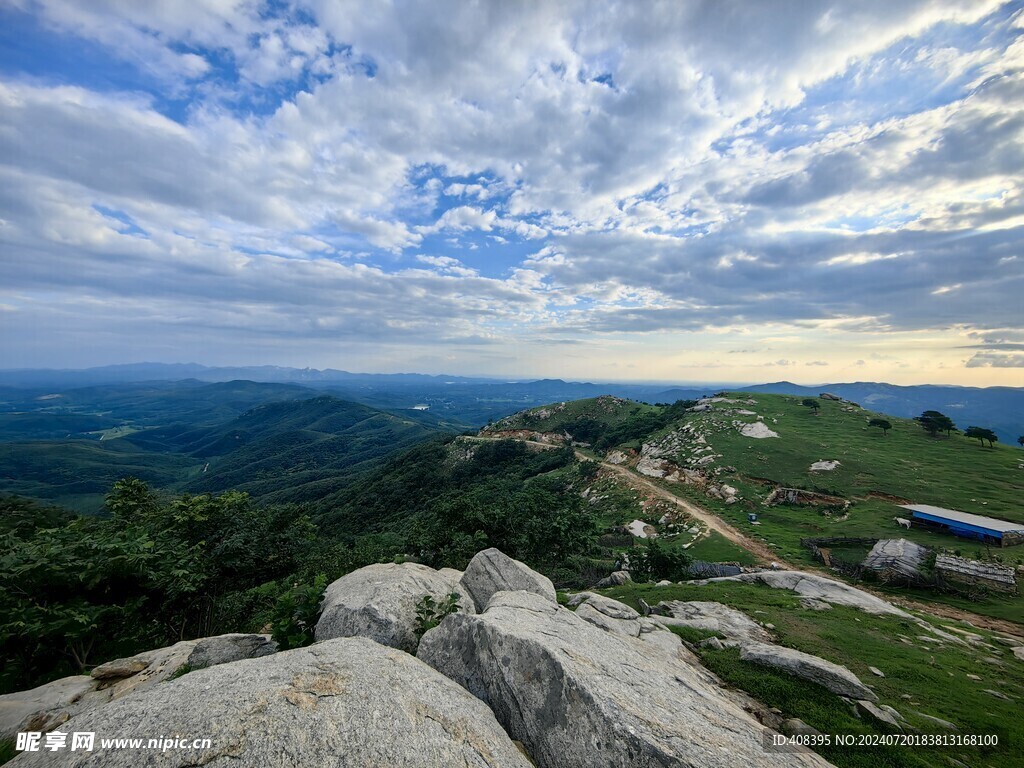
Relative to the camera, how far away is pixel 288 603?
43.3 feet

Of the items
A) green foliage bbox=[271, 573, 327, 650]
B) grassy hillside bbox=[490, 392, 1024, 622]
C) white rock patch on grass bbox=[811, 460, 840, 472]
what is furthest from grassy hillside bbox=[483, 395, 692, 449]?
green foliage bbox=[271, 573, 327, 650]

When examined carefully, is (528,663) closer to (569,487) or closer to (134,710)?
(134,710)

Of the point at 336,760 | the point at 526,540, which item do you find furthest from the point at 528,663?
the point at 526,540

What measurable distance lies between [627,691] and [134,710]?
9.70 meters

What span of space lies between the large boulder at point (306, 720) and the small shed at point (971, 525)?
51.2 m

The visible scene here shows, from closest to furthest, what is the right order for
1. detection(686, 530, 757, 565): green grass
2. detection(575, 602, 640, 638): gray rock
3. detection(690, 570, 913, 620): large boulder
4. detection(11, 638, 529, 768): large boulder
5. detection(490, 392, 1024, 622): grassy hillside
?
detection(11, 638, 529, 768): large boulder
detection(575, 602, 640, 638): gray rock
detection(690, 570, 913, 620): large boulder
detection(686, 530, 757, 565): green grass
detection(490, 392, 1024, 622): grassy hillside

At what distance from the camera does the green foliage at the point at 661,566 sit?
110 feet

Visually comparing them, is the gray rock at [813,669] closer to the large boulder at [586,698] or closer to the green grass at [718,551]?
the large boulder at [586,698]

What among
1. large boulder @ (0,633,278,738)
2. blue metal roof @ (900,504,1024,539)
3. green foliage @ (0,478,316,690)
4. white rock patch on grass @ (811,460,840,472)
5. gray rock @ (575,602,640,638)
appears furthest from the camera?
white rock patch on grass @ (811,460,840,472)

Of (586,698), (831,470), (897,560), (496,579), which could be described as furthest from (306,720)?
(831,470)

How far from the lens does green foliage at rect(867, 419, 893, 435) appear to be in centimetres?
7546

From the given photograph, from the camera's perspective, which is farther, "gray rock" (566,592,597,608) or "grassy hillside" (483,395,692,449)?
"grassy hillside" (483,395,692,449)

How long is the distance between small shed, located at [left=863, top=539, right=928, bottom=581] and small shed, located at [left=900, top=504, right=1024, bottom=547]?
8.85m

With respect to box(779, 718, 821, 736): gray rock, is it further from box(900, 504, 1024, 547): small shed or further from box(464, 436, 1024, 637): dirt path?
box(900, 504, 1024, 547): small shed
